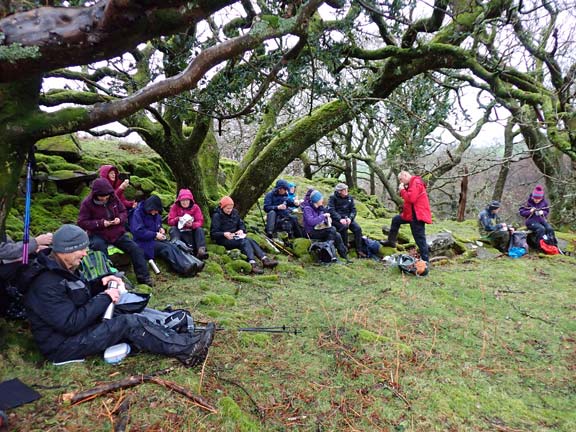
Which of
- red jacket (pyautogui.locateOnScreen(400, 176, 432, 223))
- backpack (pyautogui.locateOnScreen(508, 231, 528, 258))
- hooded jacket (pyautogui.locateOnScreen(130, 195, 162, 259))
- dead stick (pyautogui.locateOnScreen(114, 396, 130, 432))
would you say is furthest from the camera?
backpack (pyautogui.locateOnScreen(508, 231, 528, 258))

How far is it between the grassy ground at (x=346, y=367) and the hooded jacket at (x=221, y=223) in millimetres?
1371

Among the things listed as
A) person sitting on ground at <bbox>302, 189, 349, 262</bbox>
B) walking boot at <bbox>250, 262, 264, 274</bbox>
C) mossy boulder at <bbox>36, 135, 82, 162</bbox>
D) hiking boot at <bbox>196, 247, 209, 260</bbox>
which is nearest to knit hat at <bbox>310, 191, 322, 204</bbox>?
person sitting on ground at <bbox>302, 189, 349, 262</bbox>

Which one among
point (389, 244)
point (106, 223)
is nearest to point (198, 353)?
A: point (106, 223)

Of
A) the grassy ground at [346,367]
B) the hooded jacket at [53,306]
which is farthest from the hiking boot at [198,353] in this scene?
the hooded jacket at [53,306]

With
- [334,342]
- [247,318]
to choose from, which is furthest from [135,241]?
[334,342]

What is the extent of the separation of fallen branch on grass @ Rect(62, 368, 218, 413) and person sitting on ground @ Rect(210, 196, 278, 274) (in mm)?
4535

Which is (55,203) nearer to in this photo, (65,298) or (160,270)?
(160,270)

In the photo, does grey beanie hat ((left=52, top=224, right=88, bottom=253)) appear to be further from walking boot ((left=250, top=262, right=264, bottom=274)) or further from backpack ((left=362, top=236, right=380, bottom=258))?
backpack ((left=362, top=236, right=380, bottom=258))

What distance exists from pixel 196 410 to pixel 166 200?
6.96 m

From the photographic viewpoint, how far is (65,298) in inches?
130

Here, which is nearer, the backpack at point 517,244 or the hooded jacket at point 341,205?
the hooded jacket at point 341,205

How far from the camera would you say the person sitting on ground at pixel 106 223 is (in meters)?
5.66

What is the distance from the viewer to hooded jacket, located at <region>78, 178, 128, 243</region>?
5.64m

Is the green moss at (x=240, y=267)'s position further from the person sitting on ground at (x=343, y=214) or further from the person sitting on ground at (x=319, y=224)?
the person sitting on ground at (x=343, y=214)
